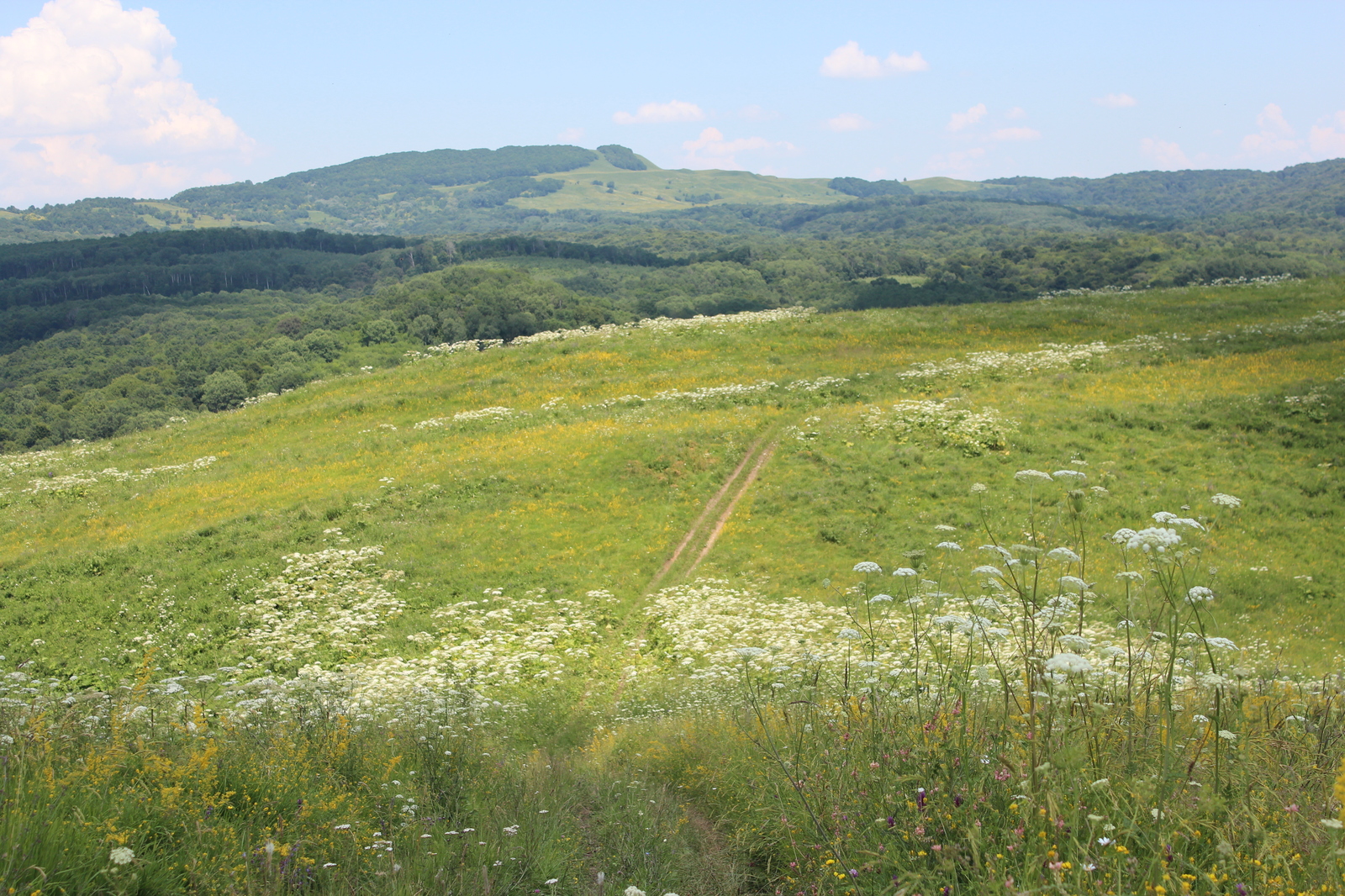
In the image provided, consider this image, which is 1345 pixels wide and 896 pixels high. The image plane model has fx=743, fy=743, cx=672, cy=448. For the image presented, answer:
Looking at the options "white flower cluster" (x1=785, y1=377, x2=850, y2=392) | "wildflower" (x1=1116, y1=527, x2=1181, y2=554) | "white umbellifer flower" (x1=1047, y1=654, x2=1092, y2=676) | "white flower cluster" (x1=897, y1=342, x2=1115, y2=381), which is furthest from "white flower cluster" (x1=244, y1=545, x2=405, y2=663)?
"white flower cluster" (x1=897, y1=342, x2=1115, y2=381)

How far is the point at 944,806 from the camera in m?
4.74

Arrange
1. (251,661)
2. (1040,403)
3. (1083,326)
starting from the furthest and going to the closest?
(1083,326) → (1040,403) → (251,661)

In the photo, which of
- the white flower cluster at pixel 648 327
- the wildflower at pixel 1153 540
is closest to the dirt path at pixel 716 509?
the wildflower at pixel 1153 540

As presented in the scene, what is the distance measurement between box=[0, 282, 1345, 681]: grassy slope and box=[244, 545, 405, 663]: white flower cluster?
57 cm

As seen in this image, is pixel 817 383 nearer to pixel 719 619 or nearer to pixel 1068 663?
pixel 719 619

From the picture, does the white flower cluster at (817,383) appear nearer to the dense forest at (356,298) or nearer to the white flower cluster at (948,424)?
the white flower cluster at (948,424)

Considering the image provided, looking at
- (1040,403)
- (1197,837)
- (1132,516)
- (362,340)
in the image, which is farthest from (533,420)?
(362,340)

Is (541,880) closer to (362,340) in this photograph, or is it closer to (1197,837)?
(1197,837)

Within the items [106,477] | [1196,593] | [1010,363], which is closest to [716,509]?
[1196,593]

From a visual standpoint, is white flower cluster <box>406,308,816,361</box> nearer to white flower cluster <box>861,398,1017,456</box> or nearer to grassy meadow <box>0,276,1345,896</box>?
grassy meadow <box>0,276,1345,896</box>

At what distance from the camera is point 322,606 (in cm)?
1689

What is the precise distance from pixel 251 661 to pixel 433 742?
891cm

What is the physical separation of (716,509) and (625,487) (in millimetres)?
3138

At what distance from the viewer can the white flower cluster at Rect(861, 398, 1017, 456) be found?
23.3 meters
